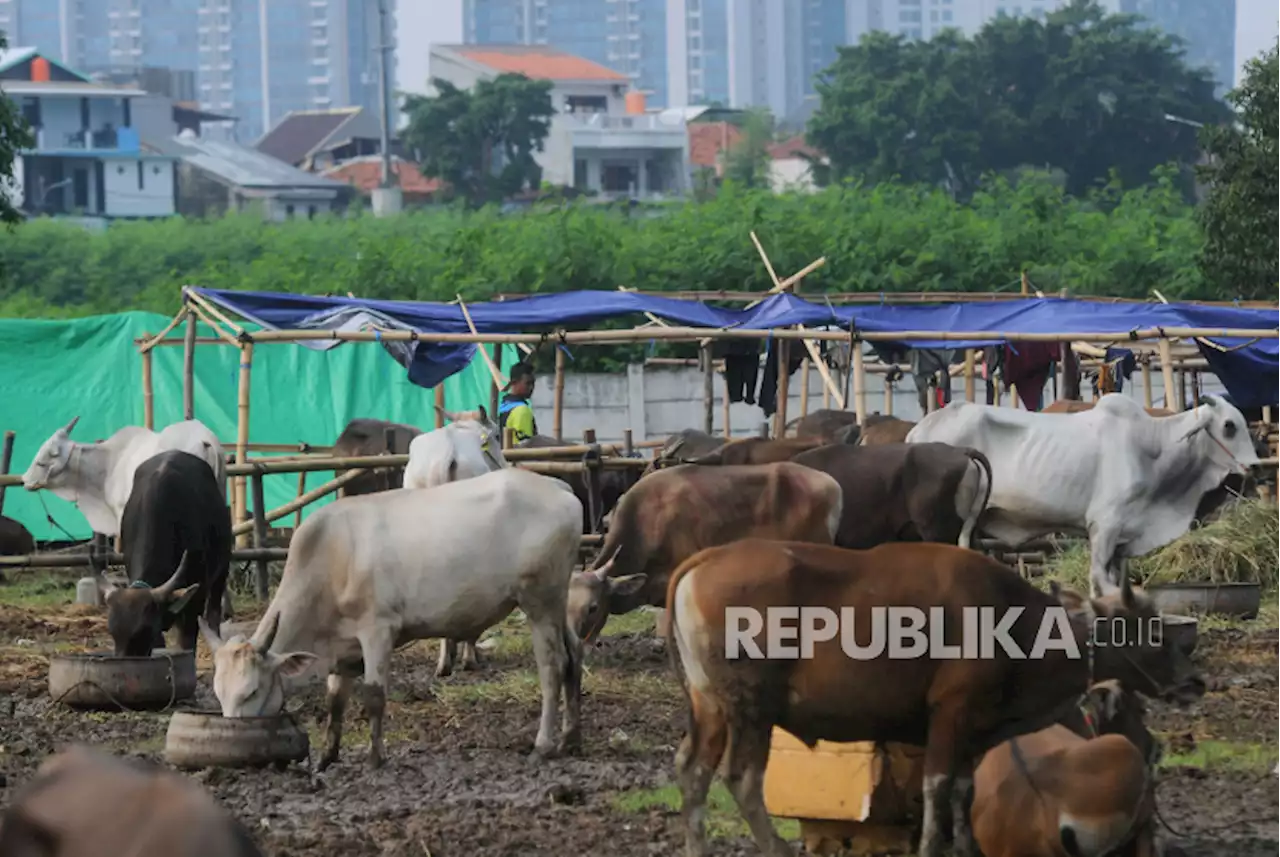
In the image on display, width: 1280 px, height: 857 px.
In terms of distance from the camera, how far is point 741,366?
20391 millimetres

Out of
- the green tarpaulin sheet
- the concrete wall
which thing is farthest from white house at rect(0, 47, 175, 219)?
the green tarpaulin sheet

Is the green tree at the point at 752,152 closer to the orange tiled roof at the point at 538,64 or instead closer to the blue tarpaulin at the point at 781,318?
the orange tiled roof at the point at 538,64

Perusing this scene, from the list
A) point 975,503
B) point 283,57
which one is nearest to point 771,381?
point 975,503

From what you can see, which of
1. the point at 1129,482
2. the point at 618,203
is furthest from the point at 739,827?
the point at 618,203

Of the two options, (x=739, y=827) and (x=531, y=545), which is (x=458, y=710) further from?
(x=739, y=827)

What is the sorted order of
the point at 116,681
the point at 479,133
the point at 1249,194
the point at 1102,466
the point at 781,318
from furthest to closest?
the point at 479,133 → the point at 1249,194 → the point at 781,318 → the point at 1102,466 → the point at 116,681

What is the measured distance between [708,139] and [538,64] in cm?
939

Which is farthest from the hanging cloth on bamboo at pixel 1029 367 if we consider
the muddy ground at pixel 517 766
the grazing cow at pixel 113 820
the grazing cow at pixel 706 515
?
the grazing cow at pixel 113 820

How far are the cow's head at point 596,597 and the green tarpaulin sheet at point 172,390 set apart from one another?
9655 mm

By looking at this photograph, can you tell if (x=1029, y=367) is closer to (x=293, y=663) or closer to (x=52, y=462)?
(x=52, y=462)

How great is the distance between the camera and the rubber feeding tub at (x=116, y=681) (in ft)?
37.3

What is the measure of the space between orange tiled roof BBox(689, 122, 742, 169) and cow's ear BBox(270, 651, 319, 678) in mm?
85619

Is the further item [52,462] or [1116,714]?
[52,462]

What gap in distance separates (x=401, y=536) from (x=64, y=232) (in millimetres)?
45057
